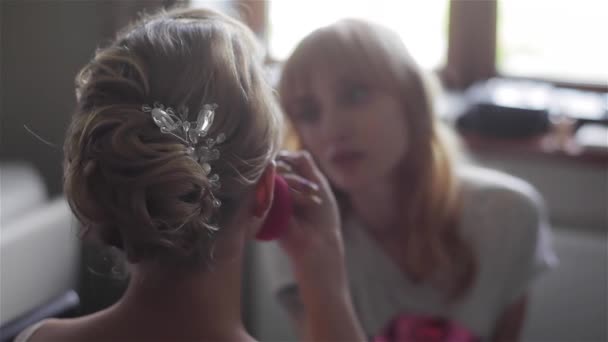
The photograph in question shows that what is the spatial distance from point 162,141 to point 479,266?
0.70 m

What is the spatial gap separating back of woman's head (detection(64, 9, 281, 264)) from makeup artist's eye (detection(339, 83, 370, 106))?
42 centimetres

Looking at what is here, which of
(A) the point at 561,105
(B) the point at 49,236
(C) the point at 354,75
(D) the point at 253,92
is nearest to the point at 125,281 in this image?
(D) the point at 253,92

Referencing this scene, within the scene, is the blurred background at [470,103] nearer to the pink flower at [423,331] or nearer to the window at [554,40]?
the window at [554,40]

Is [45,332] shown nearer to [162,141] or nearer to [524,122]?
[162,141]

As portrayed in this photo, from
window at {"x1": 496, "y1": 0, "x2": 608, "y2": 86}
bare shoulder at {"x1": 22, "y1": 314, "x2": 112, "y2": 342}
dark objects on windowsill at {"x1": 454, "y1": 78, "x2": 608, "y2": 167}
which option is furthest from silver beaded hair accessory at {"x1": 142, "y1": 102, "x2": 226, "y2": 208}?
window at {"x1": 496, "y1": 0, "x2": 608, "y2": 86}

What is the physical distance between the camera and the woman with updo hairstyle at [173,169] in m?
0.52

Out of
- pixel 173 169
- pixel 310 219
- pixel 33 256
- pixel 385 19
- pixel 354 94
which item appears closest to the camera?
pixel 173 169

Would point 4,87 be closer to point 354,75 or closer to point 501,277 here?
point 354,75

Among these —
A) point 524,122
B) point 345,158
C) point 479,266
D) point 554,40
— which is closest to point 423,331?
point 479,266

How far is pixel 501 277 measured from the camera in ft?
3.59

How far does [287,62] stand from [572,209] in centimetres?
73

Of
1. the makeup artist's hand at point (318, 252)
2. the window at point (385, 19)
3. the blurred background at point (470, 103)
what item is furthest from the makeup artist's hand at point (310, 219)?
the window at point (385, 19)

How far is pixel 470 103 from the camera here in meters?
1.46

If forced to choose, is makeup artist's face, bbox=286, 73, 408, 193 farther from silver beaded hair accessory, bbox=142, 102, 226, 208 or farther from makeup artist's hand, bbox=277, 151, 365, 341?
silver beaded hair accessory, bbox=142, 102, 226, 208
